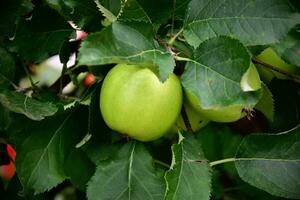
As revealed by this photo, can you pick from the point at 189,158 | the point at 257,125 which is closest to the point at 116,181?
the point at 189,158

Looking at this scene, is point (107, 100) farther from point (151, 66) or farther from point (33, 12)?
point (33, 12)

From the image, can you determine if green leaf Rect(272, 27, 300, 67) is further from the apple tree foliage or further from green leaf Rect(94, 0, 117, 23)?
green leaf Rect(94, 0, 117, 23)

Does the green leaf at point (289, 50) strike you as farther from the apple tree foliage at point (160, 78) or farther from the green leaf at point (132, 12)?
the green leaf at point (132, 12)

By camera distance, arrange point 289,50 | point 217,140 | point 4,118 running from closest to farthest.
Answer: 1. point 289,50
2. point 4,118
3. point 217,140

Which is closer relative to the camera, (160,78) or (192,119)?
(160,78)

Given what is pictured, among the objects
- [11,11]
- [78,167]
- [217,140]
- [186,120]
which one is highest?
[11,11]

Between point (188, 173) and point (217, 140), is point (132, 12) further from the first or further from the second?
point (217, 140)

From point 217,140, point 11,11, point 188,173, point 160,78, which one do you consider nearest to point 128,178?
point 188,173
